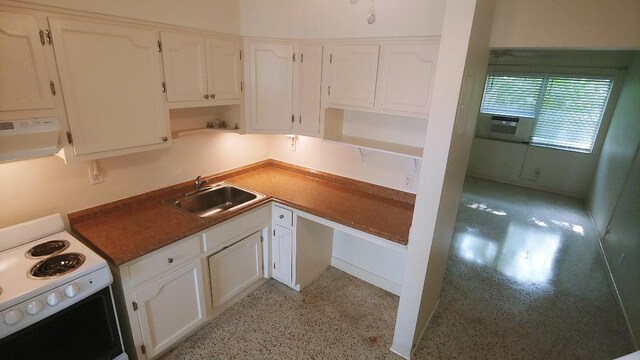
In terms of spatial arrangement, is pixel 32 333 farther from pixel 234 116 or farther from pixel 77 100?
pixel 234 116

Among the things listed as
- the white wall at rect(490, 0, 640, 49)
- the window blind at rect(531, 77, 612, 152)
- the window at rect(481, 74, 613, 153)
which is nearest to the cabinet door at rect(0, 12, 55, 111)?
the white wall at rect(490, 0, 640, 49)

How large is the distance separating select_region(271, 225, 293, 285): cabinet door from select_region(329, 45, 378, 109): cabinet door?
119cm

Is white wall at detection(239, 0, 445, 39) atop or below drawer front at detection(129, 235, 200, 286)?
atop

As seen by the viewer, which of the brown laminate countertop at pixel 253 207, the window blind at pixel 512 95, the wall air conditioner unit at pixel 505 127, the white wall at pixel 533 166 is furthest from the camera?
the wall air conditioner unit at pixel 505 127

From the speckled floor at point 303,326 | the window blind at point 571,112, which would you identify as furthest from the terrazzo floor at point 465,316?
the window blind at point 571,112

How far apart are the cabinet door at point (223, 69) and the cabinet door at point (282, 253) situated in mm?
1196

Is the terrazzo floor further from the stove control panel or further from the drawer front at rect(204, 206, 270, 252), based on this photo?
the stove control panel

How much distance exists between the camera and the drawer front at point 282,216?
8.21ft

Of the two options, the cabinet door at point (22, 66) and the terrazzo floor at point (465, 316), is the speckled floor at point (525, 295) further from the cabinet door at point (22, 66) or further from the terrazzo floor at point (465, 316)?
the cabinet door at point (22, 66)

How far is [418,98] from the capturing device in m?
2.03

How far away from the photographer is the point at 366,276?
2959 millimetres

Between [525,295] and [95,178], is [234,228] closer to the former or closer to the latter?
[95,178]

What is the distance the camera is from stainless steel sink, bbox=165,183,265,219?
2.51 m

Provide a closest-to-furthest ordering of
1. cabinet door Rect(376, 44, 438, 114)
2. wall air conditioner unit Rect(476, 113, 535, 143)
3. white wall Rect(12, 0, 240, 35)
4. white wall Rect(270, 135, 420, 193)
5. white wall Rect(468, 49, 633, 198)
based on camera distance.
A: 1. white wall Rect(12, 0, 240, 35)
2. cabinet door Rect(376, 44, 438, 114)
3. white wall Rect(270, 135, 420, 193)
4. white wall Rect(468, 49, 633, 198)
5. wall air conditioner unit Rect(476, 113, 535, 143)
